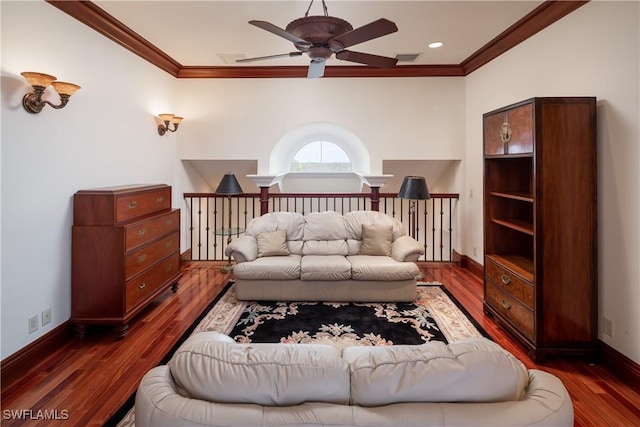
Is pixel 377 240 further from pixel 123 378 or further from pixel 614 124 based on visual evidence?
pixel 123 378

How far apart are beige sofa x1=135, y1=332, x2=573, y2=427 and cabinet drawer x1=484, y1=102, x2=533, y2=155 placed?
229 centimetres

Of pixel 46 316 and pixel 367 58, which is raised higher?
pixel 367 58

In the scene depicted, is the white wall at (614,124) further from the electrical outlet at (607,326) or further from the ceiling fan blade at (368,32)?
the ceiling fan blade at (368,32)

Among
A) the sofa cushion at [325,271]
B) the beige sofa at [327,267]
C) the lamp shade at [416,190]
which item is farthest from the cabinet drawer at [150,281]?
the lamp shade at [416,190]

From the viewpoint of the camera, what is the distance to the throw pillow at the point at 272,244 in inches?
167

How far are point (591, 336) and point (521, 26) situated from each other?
3.04 metres

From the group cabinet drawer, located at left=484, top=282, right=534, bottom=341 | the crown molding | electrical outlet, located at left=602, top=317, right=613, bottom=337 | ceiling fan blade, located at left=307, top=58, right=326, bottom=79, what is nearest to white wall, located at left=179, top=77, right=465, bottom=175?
the crown molding

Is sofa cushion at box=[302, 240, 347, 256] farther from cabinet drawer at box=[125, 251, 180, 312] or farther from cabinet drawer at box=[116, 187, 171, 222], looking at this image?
cabinet drawer at box=[116, 187, 171, 222]

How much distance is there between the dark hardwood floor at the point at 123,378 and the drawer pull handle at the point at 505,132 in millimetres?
1760

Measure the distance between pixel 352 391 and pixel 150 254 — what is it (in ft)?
10.3

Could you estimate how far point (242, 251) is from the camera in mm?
4008

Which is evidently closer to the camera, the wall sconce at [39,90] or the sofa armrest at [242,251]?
the wall sconce at [39,90]

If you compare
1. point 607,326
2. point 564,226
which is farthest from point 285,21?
point 607,326

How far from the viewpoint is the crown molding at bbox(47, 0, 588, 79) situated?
3199 mm
